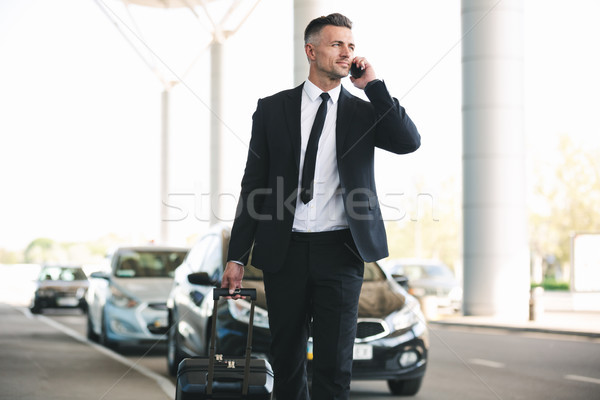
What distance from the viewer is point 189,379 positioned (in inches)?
144

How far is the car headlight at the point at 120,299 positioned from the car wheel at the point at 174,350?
2.50m

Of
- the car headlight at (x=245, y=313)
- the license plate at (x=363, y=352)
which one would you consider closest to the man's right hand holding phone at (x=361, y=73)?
the car headlight at (x=245, y=313)

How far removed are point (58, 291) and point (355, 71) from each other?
74.0 feet

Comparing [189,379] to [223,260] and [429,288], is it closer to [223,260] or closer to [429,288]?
[223,260]

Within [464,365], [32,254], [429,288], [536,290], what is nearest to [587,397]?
[464,365]

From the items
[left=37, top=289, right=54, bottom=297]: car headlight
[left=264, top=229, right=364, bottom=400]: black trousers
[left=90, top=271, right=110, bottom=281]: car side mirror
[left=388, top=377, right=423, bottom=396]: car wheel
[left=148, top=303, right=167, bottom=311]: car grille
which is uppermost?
[left=264, top=229, right=364, bottom=400]: black trousers

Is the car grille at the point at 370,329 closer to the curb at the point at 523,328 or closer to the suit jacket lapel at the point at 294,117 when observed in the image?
the suit jacket lapel at the point at 294,117

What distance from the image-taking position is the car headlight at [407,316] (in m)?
7.59

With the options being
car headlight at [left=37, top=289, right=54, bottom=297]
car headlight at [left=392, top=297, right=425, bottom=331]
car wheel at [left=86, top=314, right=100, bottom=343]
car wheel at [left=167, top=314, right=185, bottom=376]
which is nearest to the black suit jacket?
car headlight at [left=392, top=297, right=425, bottom=331]

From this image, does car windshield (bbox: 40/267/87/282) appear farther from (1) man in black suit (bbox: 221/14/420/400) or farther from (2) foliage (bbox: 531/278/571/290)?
(2) foliage (bbox: 531/278/571/290)

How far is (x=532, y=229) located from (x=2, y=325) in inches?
1949

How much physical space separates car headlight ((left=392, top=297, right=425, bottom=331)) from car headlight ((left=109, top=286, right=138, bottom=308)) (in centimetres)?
513

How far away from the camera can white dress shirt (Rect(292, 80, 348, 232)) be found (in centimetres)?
365

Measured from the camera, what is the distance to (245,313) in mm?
7355
